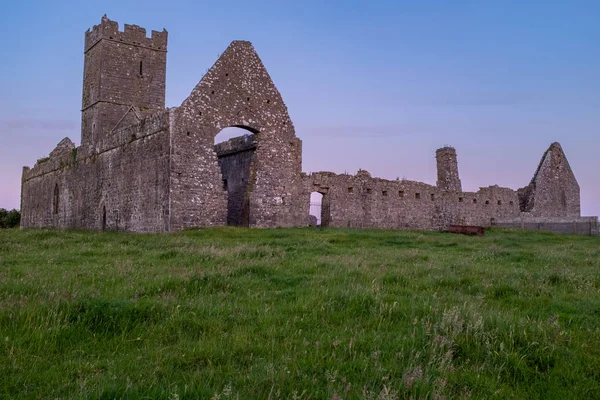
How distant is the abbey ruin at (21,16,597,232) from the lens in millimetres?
22344

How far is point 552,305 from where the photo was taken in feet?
23.4

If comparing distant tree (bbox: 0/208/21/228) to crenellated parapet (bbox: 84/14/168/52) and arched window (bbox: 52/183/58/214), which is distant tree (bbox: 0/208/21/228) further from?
crenellated parapet (bbox: 84/14/168/52)

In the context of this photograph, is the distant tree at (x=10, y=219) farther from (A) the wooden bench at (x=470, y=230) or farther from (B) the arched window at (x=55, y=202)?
(A) the wooden bench at (x=470, y=230)

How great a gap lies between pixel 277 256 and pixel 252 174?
12.3 metres

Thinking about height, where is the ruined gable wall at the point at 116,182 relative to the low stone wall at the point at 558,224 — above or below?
above

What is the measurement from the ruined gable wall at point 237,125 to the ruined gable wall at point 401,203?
2569mm

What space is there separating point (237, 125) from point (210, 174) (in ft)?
9.31

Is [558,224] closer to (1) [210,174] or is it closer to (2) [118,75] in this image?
(1) [210,174]

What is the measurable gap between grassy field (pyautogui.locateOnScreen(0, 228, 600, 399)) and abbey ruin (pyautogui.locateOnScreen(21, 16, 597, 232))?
13483mm

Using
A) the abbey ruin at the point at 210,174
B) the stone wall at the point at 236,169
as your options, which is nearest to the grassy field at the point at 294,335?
the abbey ruin at the point at 210,174

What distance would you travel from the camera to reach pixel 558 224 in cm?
3350

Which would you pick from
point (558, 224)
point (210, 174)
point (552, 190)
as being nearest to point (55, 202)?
point (210, 174)

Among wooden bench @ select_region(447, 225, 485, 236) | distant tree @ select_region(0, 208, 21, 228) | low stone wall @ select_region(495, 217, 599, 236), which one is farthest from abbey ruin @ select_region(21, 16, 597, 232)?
distant tree @ select_region(0, 208, 21, 228)

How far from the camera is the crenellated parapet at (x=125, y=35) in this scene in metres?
36.8
